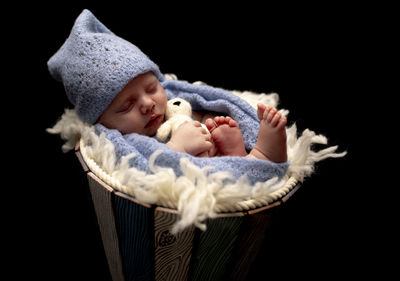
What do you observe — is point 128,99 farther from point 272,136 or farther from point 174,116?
point 272,136

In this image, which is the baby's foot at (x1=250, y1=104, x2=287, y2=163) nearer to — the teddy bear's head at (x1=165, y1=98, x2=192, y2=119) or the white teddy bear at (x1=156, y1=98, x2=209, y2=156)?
the white teddy bear at (x1=156, y1=98, x2=209, y2=156)

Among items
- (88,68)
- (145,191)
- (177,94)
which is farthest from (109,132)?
(177,94)

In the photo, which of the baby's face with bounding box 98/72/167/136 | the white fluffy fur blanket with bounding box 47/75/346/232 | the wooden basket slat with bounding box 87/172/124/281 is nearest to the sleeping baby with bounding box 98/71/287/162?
the baby's face with bounding box 98/72/167/136

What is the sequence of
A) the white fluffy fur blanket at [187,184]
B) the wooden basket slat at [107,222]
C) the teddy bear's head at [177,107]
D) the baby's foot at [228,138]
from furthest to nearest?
the teddy bear's head at [177,107] < the baby's foot at [228,138] < the wooden basket slat at [107,222] < the white fluffy fur blanket at [187,184]

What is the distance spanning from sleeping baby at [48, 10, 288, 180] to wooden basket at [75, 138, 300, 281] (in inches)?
6.7

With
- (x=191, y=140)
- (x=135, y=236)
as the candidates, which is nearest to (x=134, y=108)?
(x=191, y=140)

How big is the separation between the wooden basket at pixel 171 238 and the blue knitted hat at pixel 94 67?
0.65ft

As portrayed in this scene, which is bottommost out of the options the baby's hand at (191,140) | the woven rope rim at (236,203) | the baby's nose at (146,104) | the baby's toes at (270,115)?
the woven rope rim at (236,203)

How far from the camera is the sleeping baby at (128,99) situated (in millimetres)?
1203

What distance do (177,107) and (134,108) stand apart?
25cm

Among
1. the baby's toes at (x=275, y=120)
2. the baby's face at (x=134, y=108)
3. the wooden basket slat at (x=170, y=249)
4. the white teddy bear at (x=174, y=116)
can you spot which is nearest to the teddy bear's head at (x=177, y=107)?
the white teddy bear at (x=174, y=116)

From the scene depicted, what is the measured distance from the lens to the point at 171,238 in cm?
103

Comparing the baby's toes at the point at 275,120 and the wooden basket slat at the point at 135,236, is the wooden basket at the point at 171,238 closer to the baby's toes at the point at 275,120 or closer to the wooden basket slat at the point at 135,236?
the wooden basket slat at the point at 135,236

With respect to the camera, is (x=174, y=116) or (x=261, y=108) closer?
(x=261, y=108)
